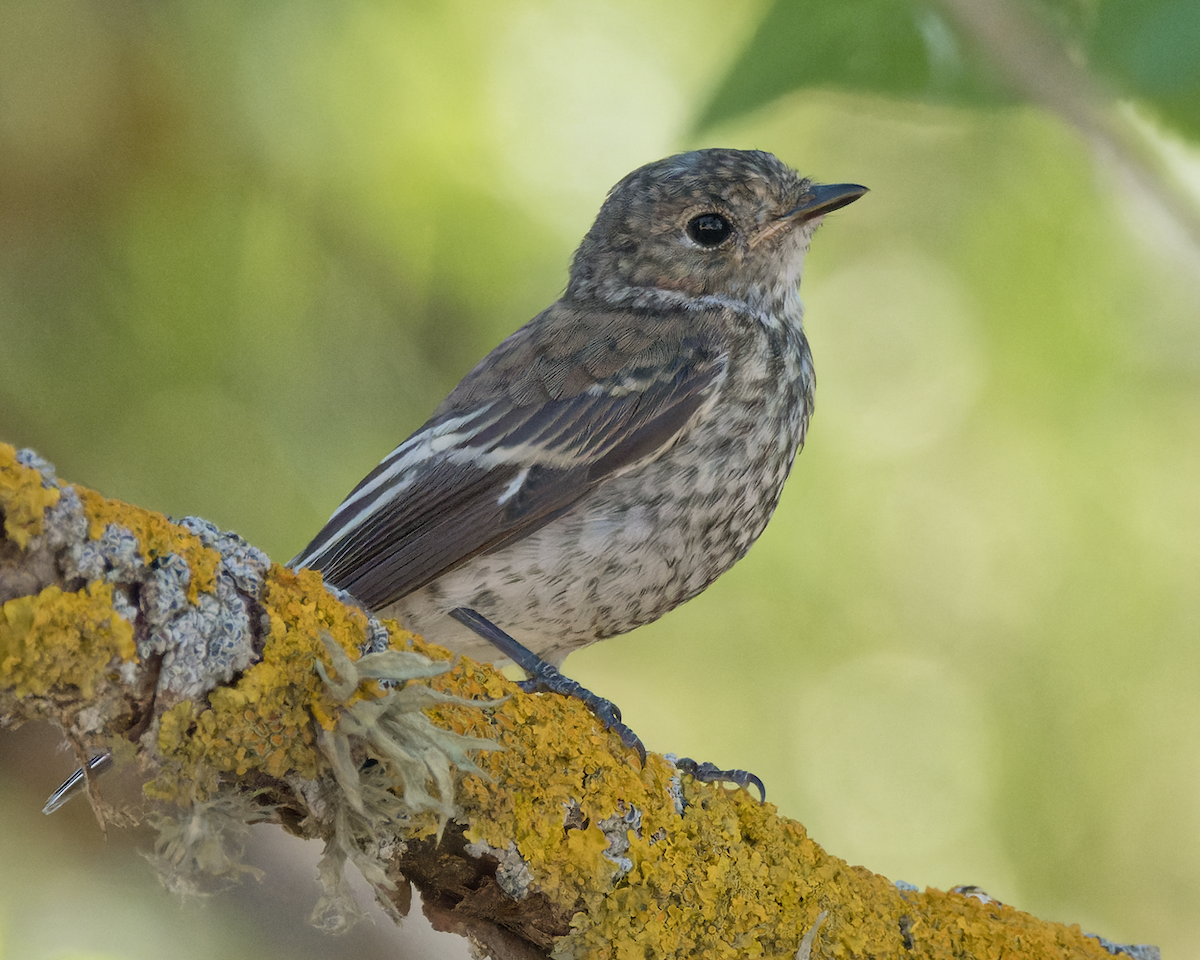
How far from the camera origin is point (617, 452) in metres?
2.87

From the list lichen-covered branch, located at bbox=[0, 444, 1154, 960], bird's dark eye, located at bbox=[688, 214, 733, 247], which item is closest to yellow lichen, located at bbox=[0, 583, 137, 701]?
lichen-covered branch, located at bbox=[0, 444, 1154, 960]

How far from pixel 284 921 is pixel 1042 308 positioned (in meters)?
2.89

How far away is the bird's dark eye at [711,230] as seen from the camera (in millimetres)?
3518

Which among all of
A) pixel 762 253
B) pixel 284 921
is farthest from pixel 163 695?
pixel 762 253

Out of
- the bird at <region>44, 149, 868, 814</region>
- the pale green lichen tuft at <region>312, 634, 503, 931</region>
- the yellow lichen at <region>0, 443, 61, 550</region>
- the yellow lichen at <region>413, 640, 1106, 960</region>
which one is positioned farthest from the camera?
the bird at <region>44, 149, 868, 814</region>

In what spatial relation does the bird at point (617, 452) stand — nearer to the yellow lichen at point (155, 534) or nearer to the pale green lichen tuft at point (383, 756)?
the pale green lichen tuft at point (383, 756)

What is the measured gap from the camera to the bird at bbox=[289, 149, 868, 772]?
2762 mm

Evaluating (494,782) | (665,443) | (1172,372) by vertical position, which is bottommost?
(494,782)

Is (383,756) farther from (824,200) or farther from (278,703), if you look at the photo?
(824,200)

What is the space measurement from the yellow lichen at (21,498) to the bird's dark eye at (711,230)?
2.44m

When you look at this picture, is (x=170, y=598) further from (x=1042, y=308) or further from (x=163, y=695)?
(x=1042, y=308)

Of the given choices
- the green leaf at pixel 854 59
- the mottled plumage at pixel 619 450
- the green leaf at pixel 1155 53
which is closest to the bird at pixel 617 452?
the mottled plumage at pixel 619 450

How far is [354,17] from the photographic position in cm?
385

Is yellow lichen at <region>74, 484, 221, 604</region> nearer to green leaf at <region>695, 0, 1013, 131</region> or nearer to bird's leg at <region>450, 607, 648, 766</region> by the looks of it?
bird's leg at <region>450, 607, 648, 766</region>
